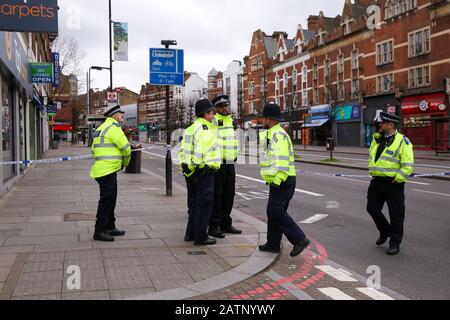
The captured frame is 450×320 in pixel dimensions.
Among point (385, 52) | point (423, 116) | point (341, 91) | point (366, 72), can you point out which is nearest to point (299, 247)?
point (423, 116)

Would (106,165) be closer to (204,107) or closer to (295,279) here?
(204,107)

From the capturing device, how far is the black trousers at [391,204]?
6.55 meters

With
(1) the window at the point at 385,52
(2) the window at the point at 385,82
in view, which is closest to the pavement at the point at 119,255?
(2) the window at the point at 385,82

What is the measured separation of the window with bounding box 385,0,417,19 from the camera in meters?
38.0

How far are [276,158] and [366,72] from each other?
41010mm

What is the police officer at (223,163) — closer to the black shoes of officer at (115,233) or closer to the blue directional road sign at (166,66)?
the black shoes of officer at (115,233)

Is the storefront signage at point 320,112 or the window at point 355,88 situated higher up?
the window at point 355,88

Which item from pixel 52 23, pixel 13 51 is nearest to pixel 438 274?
pixel 52 23

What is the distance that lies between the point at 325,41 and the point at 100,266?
164 ft

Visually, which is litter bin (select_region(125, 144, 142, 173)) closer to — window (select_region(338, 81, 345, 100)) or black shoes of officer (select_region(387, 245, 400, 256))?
black shoes of officer (select_region(387, 245, 400, 256))

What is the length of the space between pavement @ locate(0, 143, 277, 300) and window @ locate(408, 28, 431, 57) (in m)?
32.2

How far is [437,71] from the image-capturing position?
35125 mm

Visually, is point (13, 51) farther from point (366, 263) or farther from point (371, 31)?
point (371, 31)

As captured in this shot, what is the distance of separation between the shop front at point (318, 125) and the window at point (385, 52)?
8.57m
